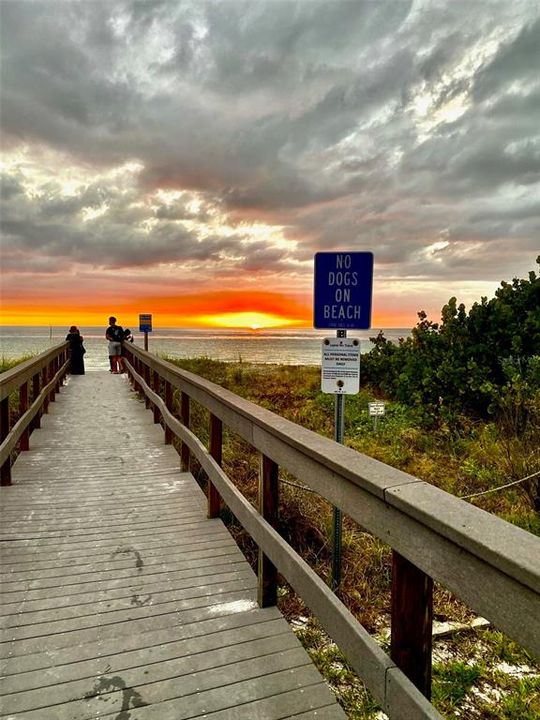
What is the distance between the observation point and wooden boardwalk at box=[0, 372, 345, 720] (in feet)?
6.97

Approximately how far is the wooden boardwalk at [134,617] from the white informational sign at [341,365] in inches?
62.2

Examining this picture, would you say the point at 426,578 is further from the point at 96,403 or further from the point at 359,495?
the point at 96,403

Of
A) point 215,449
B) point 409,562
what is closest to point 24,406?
point 215,449

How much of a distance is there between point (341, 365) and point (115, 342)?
1494cm

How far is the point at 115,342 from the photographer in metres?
17.5

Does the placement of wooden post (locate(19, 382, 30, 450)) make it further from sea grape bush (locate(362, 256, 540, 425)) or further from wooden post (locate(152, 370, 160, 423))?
sea grape bush (locate(362, 256, 540, 425))

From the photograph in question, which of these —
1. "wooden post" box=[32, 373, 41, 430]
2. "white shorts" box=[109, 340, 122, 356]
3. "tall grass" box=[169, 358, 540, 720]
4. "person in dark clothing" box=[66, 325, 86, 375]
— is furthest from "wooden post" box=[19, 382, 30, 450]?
"white shorts" box=[109, 340, 122, 356]

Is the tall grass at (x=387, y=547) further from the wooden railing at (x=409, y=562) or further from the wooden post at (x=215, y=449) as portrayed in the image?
the wooden railing at (x=409, y=562)

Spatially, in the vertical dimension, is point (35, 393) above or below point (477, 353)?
below

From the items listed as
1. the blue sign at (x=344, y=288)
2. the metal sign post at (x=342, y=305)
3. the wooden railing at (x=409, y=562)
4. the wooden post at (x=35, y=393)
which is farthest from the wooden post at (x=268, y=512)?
the wooden post at (x=35, y=393)

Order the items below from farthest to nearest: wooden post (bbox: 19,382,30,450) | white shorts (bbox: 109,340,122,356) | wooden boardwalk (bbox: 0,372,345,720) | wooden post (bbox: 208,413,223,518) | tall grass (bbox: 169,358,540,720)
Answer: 1. white shorts (bbox: 109,340,122,356)
2. wooden post (bbox: 19,382,30,450)
3. wooden post (bbox: 208,413,223,518)
4. tall grass (bbox: 169,358,540,720)
5. wooden boardwalk (bbox: 0,372,345,720)

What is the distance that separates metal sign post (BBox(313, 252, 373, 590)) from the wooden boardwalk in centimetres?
161

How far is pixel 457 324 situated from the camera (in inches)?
437

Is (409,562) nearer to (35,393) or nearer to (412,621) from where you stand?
(412,621)
